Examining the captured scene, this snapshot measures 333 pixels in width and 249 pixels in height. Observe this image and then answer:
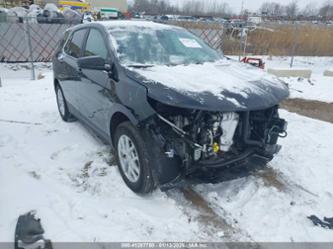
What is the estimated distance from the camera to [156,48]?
320 cm

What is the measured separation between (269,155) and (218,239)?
103cm

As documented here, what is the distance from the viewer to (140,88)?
2.45 metres

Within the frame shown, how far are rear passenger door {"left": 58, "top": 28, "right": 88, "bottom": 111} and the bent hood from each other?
60.7 inches

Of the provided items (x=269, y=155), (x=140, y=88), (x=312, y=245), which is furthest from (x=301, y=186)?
(x=140, y=88)

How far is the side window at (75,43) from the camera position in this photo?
12.7 ft

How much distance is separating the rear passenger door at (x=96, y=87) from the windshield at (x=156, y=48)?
179 mm

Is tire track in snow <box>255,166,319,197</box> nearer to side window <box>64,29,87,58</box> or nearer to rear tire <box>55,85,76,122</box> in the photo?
side window <box>64,29,87,58</box>

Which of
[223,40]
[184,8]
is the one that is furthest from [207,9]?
[223,40]

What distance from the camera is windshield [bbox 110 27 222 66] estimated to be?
2.98 m

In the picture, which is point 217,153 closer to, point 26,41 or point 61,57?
point 61,57

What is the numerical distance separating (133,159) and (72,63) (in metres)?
2.08

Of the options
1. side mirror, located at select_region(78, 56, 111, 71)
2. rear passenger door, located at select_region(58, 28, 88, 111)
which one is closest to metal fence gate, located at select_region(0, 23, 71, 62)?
rear passenger door, located at select_region(58, 28, 88, 111)

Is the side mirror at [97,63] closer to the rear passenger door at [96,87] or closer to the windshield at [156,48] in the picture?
the rear passenger door at [96,87]

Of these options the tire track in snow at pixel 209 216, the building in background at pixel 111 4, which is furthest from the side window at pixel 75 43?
the building in background at pixel 111 4
